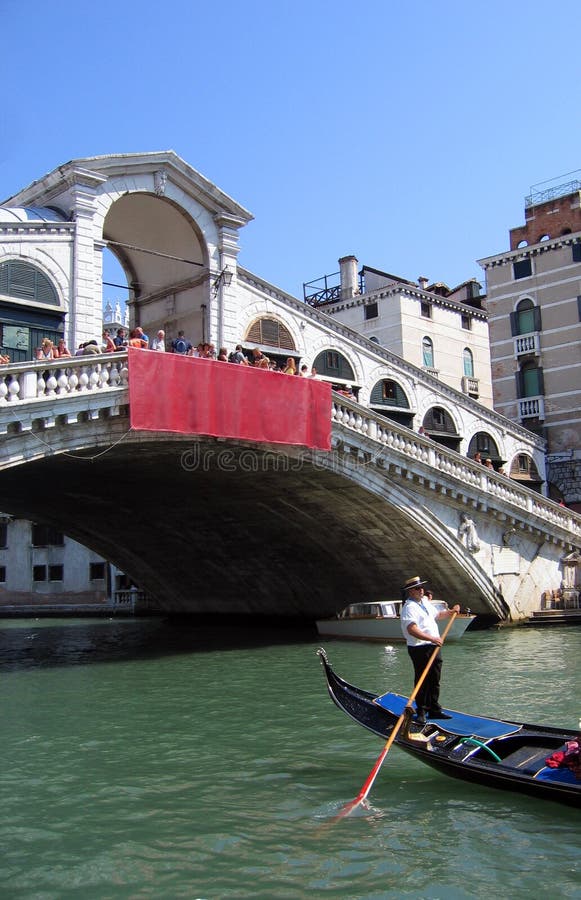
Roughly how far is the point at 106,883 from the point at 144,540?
2111 centimetres

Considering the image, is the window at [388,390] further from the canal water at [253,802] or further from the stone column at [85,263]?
the canal water at [253,802]

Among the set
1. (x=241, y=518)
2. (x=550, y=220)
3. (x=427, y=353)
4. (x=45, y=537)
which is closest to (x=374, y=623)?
(x=241, y=518)

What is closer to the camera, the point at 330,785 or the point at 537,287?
the point at 330,785

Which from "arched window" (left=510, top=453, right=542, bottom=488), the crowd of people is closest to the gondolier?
the crowd of people

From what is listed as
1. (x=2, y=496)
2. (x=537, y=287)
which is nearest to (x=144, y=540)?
Result: (x=2, y=496)

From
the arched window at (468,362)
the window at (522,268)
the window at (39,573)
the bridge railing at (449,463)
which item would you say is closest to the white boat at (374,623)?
the bridge railing at (449,463)

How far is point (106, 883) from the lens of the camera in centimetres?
547

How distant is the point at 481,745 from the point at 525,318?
24.8m

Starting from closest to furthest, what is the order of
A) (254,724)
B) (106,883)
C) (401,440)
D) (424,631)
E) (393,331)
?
→ 1. (106,883)
2. (424,631)
3. (254,724)
4. (401,440)
5. (393,331)

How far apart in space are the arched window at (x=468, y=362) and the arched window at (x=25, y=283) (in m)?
22.9

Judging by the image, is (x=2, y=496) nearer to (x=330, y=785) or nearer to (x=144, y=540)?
(x=144, y=540)

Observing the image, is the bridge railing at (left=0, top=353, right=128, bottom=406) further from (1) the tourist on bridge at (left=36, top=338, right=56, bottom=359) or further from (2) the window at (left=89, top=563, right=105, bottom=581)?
(2) the window at (left=89, top=563, right=105, bottom=581)

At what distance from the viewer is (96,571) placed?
37.7 metres

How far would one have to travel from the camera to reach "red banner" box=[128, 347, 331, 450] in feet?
48.8
